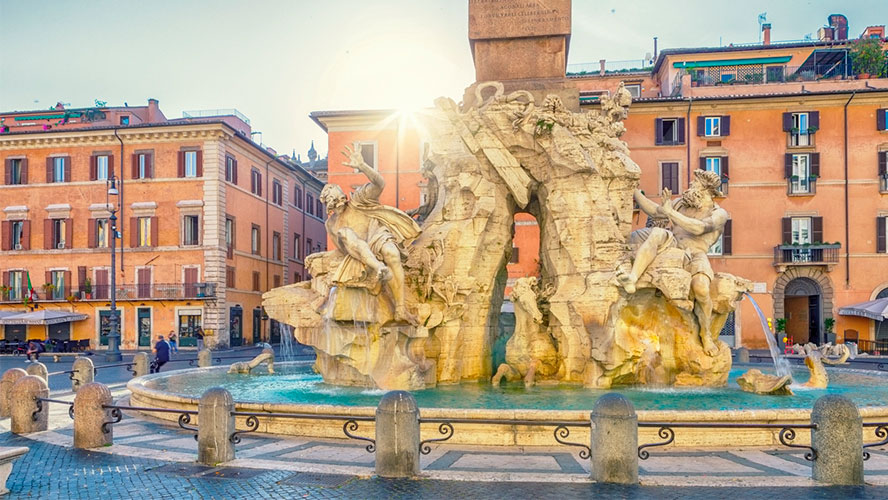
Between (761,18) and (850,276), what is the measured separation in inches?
607

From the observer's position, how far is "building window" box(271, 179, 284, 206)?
153 feet

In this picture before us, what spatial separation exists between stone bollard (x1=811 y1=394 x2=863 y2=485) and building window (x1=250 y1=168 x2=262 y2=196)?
39.4 metres

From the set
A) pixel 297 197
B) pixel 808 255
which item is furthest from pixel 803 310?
pixel 297 197

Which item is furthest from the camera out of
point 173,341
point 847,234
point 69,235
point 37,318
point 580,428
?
point 69,235

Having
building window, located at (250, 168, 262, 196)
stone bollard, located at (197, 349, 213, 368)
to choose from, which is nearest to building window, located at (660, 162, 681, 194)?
building window, located at (250, 168, 262, 196)

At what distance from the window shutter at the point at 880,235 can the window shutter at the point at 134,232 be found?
35617 mm

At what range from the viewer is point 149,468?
775 cm

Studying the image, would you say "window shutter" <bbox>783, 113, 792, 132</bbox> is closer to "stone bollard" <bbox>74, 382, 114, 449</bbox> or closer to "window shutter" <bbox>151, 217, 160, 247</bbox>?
"window shutter" <bbox>151, 217, 160, 247</bbox>

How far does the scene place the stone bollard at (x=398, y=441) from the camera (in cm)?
725

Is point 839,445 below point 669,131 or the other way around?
below

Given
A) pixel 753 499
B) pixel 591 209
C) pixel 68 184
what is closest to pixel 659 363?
pixel 591 209

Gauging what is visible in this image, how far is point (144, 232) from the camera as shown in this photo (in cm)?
3966

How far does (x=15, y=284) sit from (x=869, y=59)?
43917mm

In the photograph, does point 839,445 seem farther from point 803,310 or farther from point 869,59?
point 869,59
